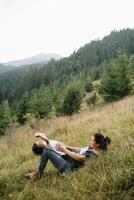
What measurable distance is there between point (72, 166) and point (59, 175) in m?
0.30

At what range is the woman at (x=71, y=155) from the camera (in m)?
5.53

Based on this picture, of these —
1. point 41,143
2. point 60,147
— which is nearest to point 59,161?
point 60,147

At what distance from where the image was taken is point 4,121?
129ft

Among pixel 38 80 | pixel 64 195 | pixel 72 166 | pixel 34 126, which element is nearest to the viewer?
pixel 64 195

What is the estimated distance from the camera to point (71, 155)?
559cm

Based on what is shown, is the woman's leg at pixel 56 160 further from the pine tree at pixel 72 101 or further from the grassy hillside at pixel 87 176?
the pine tree at pixel 72 101

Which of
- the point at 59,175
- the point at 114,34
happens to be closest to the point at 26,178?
the point at 59,175

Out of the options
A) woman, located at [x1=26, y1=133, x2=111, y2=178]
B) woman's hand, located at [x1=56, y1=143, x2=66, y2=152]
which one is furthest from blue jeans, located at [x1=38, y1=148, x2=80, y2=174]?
woman's hand, located at [x1=56, y1=143, x2=66, y2=152]

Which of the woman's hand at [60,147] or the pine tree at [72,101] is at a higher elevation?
the woman's hand at [60,147]

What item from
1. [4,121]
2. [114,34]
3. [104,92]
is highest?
[114,34]

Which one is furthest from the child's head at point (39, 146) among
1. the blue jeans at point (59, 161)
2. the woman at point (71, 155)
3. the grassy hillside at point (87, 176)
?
the grassy hillside at point (87, 176)

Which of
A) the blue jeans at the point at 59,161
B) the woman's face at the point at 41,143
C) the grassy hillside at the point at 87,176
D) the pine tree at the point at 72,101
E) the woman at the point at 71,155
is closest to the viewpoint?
the grassy hillside at the point at 87,176

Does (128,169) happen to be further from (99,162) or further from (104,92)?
(104,92)

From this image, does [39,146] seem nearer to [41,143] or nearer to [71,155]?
[41,143]
